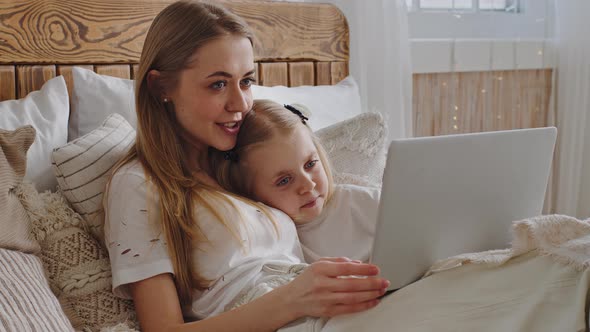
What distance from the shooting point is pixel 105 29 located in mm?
1666

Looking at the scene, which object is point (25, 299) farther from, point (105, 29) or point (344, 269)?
point (105, 29)

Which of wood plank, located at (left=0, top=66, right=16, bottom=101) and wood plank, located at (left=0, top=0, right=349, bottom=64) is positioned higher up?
wood plank, located at (left=0, top=0, right=349, bottom=64)

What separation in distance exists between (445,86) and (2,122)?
1.76m

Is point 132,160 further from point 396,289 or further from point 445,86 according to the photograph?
point 445,86

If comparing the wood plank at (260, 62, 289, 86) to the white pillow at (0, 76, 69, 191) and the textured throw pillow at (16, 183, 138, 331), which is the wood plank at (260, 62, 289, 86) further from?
the textured throw pillow at (16, 183, 138, 331)

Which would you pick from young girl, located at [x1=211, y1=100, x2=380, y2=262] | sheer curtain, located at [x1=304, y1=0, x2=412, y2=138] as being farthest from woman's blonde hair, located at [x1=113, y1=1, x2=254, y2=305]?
sheer curtain, located at [x1=304, y1=0, x2=412, y2=138]

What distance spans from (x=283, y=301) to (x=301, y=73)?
1.18m

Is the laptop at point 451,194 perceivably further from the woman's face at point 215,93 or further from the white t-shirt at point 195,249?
the woman's face at point 215,93

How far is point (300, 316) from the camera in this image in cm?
103

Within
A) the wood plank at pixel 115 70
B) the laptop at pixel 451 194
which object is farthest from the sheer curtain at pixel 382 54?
the laptop at pixel 451 194

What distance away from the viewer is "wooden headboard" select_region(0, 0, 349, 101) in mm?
1529

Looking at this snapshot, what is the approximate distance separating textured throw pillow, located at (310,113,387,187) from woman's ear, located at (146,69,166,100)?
0.47m

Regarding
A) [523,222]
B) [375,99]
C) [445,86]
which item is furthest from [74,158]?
[445,86]

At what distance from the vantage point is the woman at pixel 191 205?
1.03 meters
